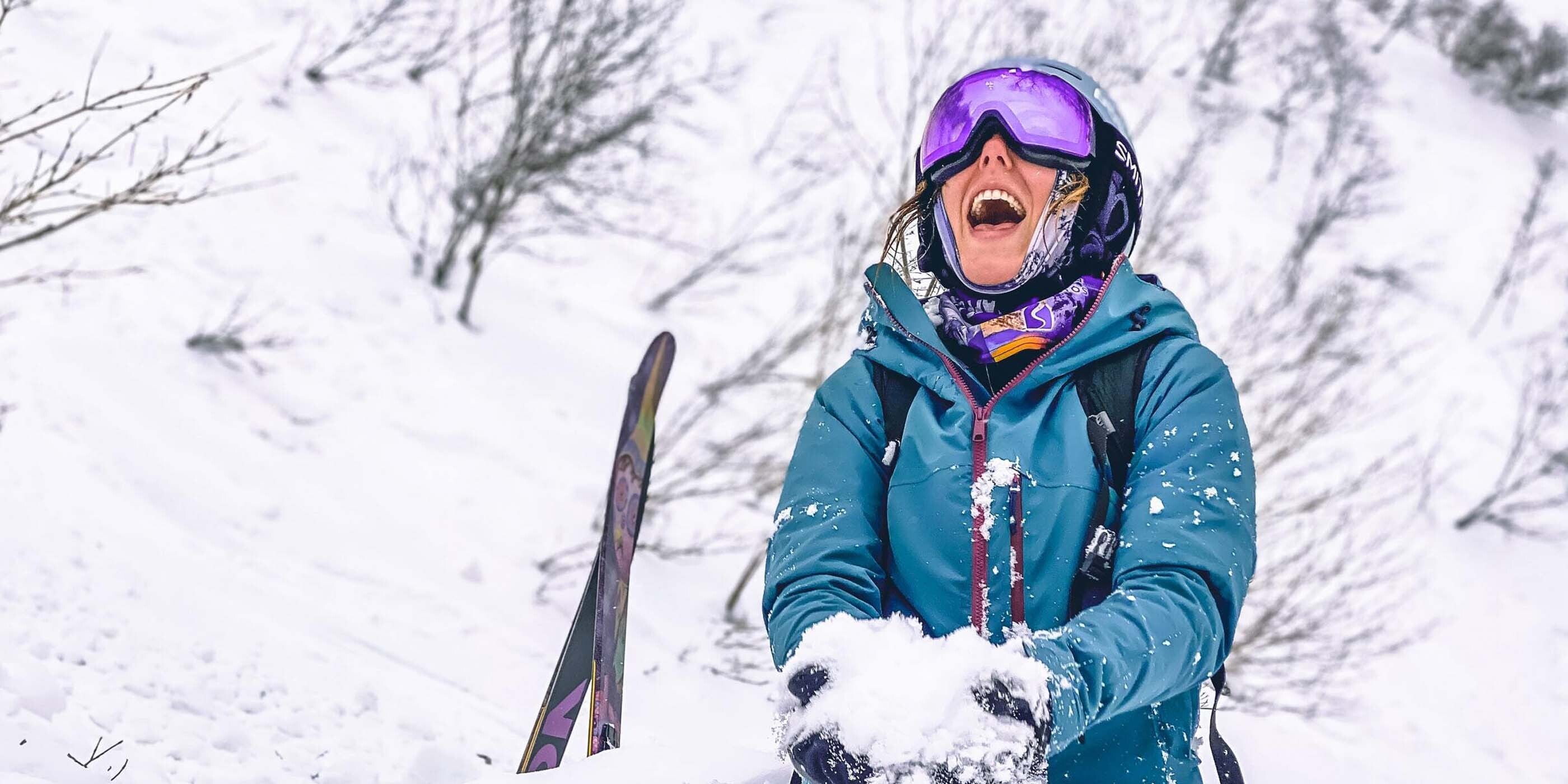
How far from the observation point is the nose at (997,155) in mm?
1994

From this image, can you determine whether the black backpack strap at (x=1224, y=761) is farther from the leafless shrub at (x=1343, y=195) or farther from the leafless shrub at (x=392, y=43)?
the leafless shrub at (x=1343, y=195)

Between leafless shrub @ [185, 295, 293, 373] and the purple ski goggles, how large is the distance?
7310 mm

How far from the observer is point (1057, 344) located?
1.76 m

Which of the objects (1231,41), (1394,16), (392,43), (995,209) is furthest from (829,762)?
(1394,16)

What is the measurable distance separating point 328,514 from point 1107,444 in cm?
673

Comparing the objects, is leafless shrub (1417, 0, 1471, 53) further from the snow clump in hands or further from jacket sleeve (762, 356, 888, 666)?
the snow clump in hands

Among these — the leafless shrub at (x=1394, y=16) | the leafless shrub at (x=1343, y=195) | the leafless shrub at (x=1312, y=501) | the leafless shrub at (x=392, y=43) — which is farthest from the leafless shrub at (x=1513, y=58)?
the leafless shrub at (x=392, y=43)

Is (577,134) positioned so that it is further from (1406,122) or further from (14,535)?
(1406,122)

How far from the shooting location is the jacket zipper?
1.60 m

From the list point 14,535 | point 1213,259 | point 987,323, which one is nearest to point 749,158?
point 1213,259

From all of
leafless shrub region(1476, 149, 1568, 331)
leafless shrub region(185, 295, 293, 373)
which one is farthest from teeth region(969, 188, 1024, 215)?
leafless shrub region(1476, 149, 1568, 331)

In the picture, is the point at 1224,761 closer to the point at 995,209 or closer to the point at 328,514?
the point at 995,209

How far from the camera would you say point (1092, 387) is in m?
1.68

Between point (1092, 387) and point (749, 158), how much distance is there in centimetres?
1735
